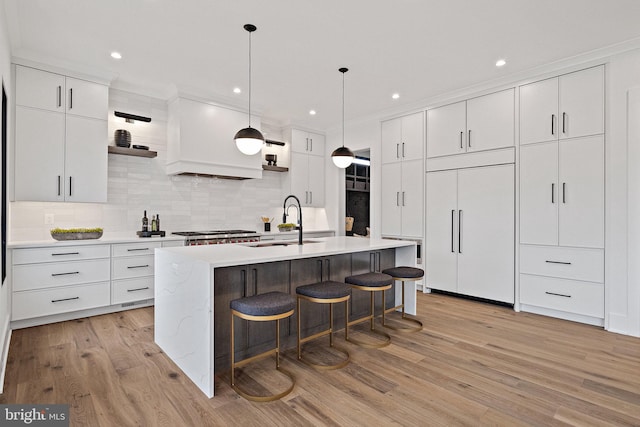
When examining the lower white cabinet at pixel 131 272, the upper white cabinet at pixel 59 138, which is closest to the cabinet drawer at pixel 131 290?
the lower white cabinet at pixel 131 272

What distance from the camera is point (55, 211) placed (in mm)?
3963

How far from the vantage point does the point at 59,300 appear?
357cm

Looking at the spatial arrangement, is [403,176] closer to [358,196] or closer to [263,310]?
[358,196]

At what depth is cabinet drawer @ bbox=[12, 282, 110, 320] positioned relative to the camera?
11.0 feet

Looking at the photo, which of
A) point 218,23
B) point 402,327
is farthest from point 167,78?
point 402,327

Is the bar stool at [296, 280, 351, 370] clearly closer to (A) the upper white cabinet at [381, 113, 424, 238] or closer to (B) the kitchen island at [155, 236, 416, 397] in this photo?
(B) the kitchen island at [155, 236, 416, 397]

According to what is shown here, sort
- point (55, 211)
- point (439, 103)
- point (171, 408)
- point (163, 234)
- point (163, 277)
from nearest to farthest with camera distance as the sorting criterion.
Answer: point (171, 408) → point (163, 277) → point (55, 211) → point (163, 234) → point (439, 103)

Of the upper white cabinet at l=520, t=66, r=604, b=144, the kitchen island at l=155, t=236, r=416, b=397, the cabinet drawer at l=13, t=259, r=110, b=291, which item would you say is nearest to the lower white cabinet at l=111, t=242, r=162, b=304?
the cabinet drawer at l=13, t=259, r=110, b=291

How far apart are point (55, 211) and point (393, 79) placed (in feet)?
14.2

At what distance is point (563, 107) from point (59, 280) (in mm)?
5712

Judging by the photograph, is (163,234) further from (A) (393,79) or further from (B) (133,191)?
(A) (393,79)

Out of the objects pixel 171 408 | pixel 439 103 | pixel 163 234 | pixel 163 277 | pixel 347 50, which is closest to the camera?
pixel 171 408

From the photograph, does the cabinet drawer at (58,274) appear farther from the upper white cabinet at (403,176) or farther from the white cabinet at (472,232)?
the white cabinet at (472,232)

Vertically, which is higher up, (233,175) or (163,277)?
(233,175)
